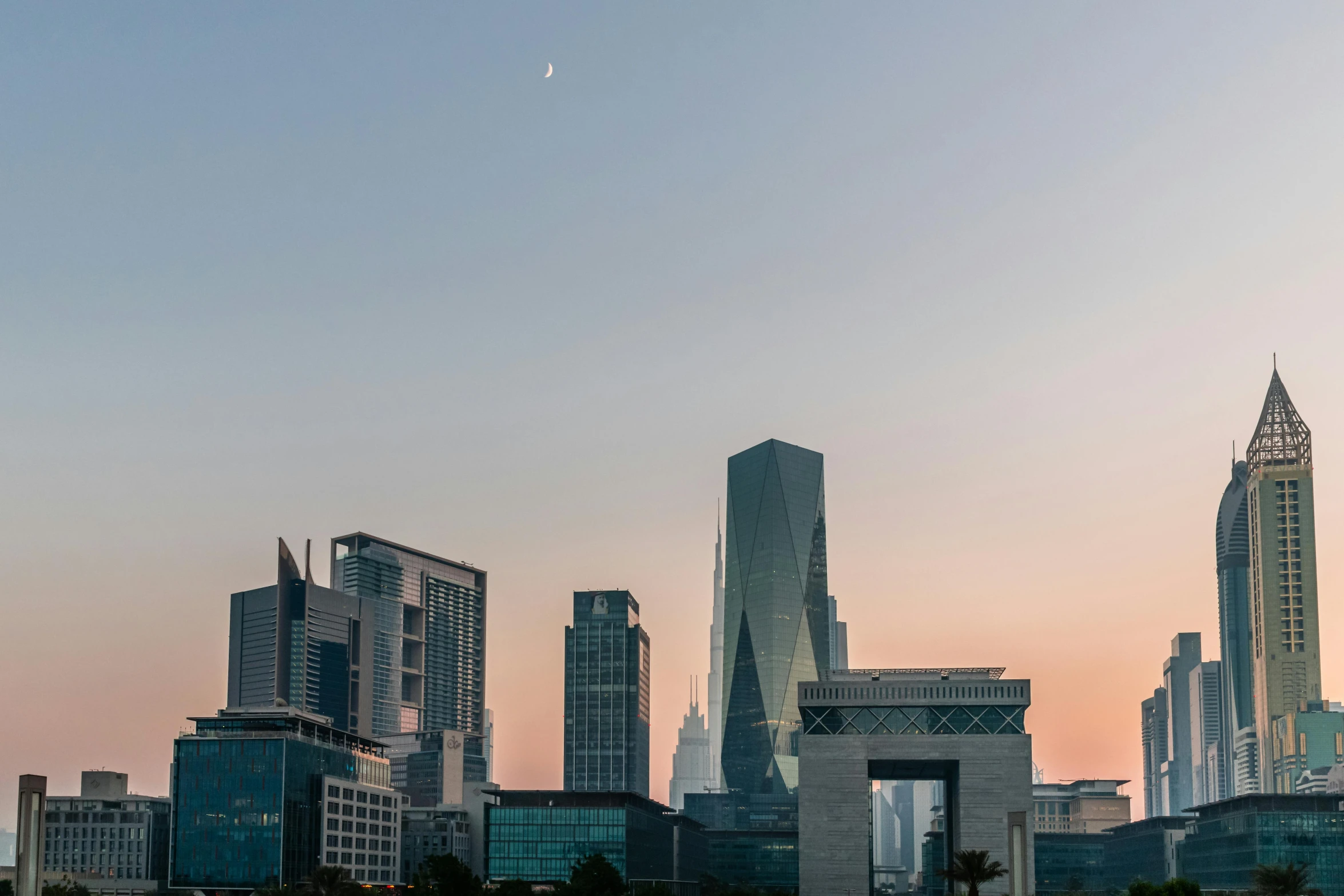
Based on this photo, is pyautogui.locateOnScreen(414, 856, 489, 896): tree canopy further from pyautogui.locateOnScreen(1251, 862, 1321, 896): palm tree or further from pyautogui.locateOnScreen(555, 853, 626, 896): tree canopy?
pyautogui.locateOnScreen(1251, 862, 1321, 896): palm tree

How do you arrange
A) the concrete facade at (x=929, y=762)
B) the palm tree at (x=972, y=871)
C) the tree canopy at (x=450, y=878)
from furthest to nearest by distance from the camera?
the concrete facade at (x=929, y=762) → the tree canopy at (x=450, y=878) → the palm tree at (x=972, y=871)

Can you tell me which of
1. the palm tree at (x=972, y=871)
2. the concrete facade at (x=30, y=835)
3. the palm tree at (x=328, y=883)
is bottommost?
the palm tree at (x=328, y=883)


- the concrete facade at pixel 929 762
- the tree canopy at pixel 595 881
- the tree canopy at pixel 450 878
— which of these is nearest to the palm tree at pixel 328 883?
the tree canopy at pixel 450 878

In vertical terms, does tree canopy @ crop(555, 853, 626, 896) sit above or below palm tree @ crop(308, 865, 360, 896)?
below

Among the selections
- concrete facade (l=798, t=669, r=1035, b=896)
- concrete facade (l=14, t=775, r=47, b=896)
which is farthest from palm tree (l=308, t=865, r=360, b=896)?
concrete facade (l=14, t=775, r=47, b=896)

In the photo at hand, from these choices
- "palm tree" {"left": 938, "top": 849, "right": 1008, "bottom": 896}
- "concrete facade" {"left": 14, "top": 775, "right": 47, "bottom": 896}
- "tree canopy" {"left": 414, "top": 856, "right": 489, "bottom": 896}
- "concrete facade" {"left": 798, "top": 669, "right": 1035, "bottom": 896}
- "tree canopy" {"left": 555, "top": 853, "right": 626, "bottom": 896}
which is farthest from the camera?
"concrete facade" {"left": 798, "top": 669, "right": 1035, "bottom": 896}

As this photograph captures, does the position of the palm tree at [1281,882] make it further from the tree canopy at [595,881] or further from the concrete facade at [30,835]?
the concrete facade at [30,835]

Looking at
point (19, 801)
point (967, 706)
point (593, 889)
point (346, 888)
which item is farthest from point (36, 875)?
point (967, 706)

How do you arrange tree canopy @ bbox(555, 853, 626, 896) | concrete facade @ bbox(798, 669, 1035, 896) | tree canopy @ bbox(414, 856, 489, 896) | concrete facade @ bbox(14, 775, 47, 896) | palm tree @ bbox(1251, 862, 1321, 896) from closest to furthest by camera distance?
concrete facade @ bbox(14, 775, 47, 896) < palm tree @ bbox(1251, 862, 1321, 896) < tree canopy @ bbox(414, 856, 489, 896) < tree canopy @ bbox(555, 853, 626, 896) < concrete facade @ bbox(798, 669, 1035, 896)

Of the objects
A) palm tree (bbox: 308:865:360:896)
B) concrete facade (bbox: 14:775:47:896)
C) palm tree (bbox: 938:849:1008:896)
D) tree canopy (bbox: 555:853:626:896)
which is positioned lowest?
tree canopy (bbox: 555:853:626:896)

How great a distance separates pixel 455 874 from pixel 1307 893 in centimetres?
8960

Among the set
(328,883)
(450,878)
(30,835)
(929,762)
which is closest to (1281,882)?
(929,762)

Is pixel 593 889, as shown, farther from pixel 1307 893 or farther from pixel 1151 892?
pixel 1307 893

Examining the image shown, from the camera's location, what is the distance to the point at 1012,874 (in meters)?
102
